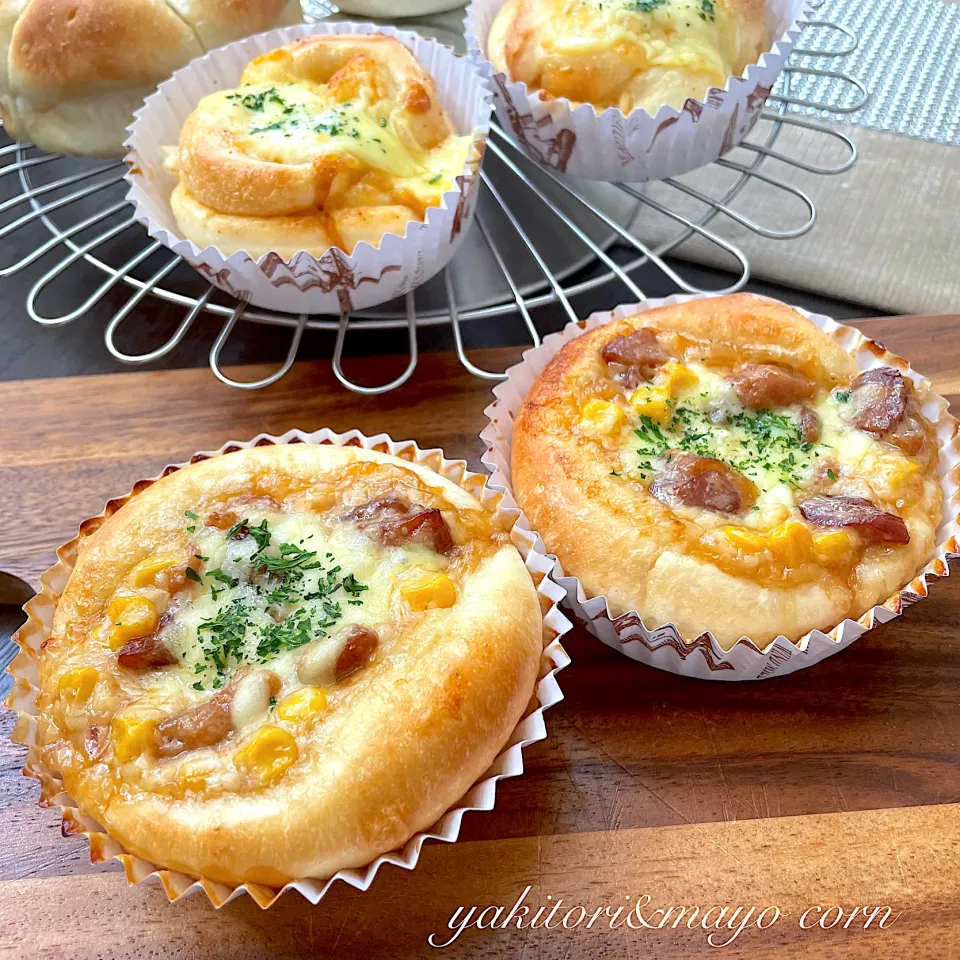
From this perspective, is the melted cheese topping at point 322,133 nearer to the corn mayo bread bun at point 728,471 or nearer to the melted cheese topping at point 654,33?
the melted cheese topping at point 654,33

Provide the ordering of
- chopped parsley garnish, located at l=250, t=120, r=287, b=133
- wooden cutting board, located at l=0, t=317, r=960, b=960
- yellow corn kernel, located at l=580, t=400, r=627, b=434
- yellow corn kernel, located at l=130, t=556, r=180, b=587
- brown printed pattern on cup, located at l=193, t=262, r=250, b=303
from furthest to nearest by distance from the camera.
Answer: chopped parsley garnish, located at l=250, t=120, r=287, b=133 < brown printed pattern on cup, located at l=193, t=262, r=250, b=303 < yellow corn kernel, located at l=580, t=400, r=627, b=434 < yellow corn kernel, located at l=130, t=556, r=180, b=587 < wooden cutting board, located at l=0, t=317, r=960, b=960

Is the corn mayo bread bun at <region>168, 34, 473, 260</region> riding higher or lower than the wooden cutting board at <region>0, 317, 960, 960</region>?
higher

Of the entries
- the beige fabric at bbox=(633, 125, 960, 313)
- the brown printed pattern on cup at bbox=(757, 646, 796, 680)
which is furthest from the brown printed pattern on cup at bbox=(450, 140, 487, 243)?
the brown printed pattern on cup at bbox=(757, 646, 796, 680)

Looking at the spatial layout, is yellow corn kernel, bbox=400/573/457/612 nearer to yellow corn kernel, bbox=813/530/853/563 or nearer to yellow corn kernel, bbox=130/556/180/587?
yellow corn kernel, bbox=130/556/180/587

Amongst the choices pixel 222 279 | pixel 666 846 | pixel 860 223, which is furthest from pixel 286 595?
pixel 860 223

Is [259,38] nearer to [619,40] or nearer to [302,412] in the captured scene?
[619,40]

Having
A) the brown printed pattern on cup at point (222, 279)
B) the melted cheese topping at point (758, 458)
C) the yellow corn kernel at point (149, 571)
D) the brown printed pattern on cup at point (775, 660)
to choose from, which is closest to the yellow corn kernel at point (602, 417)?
the melted cheese topping at point (758, 458)

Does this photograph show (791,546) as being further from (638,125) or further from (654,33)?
(654,33)
